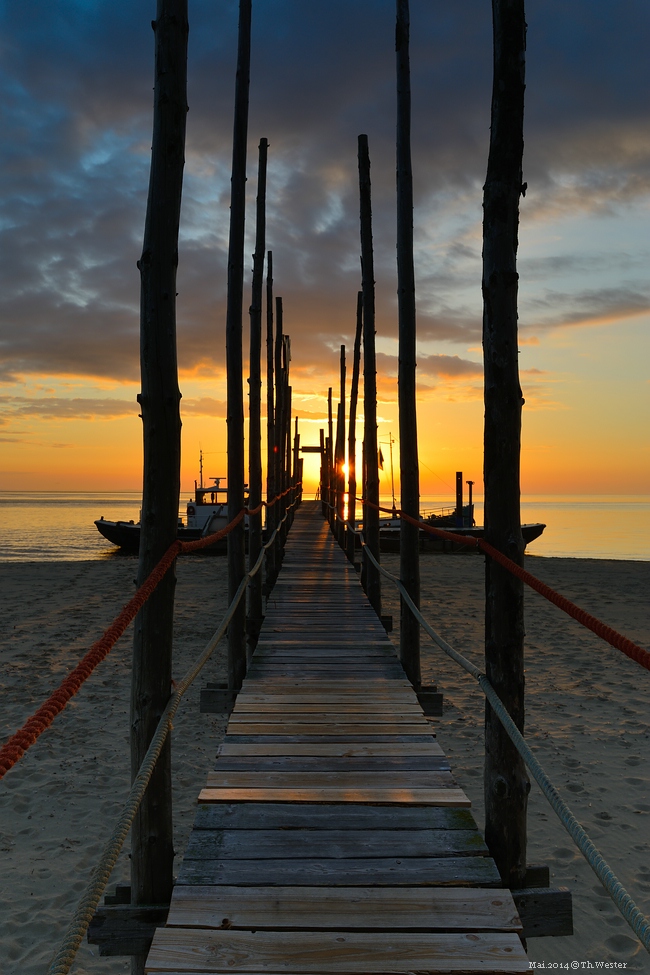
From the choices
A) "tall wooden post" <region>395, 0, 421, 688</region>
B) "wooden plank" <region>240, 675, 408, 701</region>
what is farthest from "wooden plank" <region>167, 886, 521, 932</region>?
"tall wooden post" <region>395, 0, 421, 688</region>

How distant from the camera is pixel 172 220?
323 cm

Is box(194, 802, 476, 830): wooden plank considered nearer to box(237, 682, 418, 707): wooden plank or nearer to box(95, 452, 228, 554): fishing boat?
box(237, 682, 418, 707): wooden plank

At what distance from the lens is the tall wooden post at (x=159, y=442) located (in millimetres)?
2965

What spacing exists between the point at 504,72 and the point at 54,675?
9217 millimetres

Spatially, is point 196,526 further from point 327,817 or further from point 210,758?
point 327,817

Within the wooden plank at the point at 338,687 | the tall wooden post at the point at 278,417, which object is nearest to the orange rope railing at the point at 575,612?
the wooden plank at the point at 338,687

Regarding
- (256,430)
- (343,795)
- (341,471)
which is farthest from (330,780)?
(341,471)

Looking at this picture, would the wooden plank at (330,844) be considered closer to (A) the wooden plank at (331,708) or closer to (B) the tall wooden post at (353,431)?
(A) the wooden plank at (331,708)

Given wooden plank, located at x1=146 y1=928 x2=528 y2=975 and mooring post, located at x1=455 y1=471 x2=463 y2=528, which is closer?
wooden plank, located at x1=146 y1=928 x2=528 y2=975

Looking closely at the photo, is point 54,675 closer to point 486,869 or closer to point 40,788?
point 40,788

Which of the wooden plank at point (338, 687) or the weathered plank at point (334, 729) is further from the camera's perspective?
the wooden plank at point (338, 687)

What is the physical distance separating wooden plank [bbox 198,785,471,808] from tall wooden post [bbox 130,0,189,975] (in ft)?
1.93

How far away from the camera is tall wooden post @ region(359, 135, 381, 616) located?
942 centimetres

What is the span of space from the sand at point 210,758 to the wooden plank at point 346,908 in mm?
1745
